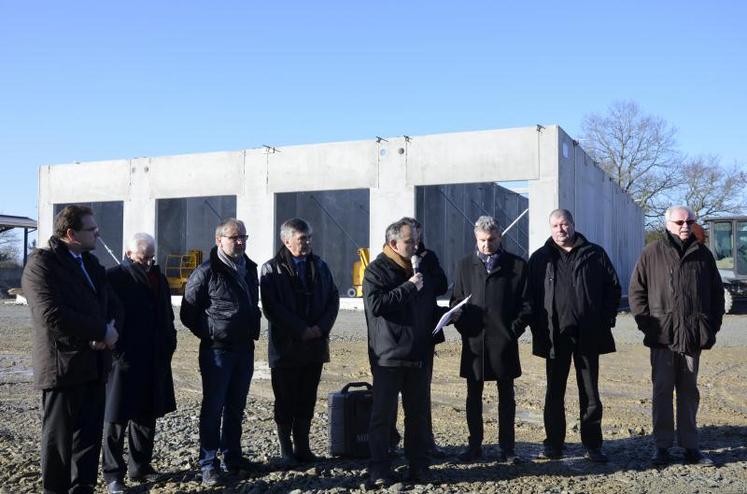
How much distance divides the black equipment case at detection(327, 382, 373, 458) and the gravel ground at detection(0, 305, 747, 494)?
11 cm

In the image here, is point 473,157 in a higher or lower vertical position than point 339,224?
higher

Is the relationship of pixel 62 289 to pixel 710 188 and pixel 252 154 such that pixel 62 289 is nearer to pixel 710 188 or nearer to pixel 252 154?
pixel 252 154

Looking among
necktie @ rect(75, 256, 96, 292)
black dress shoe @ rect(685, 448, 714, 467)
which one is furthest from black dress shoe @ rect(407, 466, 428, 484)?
necktie @ rect(75, 256, 96, 292)

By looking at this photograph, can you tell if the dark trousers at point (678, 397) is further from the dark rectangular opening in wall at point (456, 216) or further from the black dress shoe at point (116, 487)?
the dark rectangular opening in wall at point (456, 216)

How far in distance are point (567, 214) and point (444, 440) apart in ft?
6.83

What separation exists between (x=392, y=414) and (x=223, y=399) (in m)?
1.14

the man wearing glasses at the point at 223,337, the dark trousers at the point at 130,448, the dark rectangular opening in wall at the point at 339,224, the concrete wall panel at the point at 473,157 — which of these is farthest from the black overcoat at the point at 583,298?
the dark rectangular opening in wall at the point at 339,224

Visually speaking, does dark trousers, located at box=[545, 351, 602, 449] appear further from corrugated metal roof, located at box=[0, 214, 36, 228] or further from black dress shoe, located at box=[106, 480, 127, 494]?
corrugated metal roof, located at box=[0, 214, 36, 228]

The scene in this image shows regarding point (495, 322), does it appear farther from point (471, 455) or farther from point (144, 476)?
point (144, 476)

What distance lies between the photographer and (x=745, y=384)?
345 inches

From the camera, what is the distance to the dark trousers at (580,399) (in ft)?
16.9

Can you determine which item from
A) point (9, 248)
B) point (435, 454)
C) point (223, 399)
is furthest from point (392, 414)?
point (9, 248)

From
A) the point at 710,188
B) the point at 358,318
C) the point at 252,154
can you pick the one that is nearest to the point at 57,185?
the point at 252,154

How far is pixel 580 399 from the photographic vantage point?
5219 millimetres
